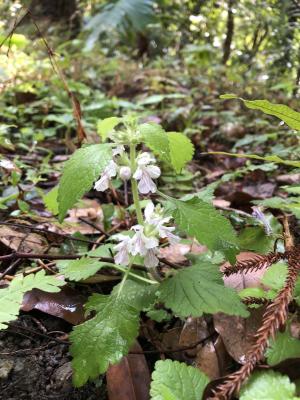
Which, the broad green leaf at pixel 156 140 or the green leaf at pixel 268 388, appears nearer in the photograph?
the green leaf at pixel 268 388

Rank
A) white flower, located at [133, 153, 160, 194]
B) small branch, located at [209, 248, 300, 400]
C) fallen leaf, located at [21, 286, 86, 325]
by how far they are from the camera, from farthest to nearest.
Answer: fallen leaf, located at [21, 286, 86, 325] < white flower, located at [133, 153, 160, 194] < small branch, located at [209, 248, 300, 400]

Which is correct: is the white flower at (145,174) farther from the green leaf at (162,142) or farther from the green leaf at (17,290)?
the green leaf at (17,290)

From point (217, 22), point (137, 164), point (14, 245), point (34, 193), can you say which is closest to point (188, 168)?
point (34, 193)

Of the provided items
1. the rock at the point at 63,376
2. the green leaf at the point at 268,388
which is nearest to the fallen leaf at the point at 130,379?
the rock at the point at 63,376

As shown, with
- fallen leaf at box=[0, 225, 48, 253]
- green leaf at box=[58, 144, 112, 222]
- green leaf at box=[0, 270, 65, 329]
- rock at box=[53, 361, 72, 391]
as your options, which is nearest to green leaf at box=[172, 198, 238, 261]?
green leaf at box=[58, 144, 112, 222]

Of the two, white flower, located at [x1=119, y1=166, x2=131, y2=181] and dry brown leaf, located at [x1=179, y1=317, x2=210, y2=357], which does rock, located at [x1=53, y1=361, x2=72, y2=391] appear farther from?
white flower, located at [x1=119, y1=166, x2=131, y2=181]

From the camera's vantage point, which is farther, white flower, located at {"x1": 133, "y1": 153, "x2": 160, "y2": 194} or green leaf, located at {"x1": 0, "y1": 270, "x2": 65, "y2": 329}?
white flower, located at {"x1": 133, "y1": 153, "x2": 160, "y2": 194}

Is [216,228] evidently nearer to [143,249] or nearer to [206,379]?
[143,249]

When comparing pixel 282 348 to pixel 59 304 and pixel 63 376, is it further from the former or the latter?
pixel 59 304
